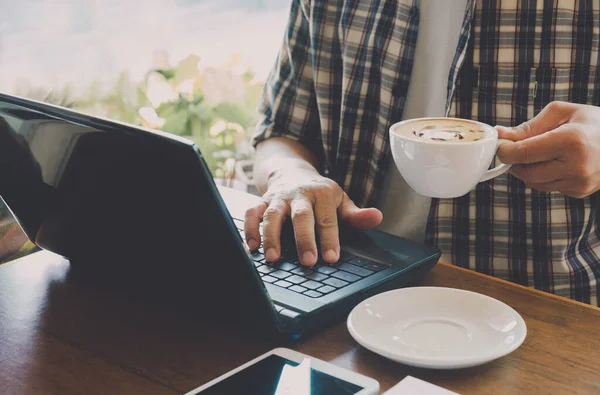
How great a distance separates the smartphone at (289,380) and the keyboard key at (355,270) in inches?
7.9

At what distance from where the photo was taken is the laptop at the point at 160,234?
638mm

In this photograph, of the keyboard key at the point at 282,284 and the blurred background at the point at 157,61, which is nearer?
the keyboard key at the point at 282,284

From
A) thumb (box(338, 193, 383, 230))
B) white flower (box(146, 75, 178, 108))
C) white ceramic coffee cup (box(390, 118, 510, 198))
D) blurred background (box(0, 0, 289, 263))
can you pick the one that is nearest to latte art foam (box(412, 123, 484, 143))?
white ceramic coffee cup (box(390, 118, 510, 198))

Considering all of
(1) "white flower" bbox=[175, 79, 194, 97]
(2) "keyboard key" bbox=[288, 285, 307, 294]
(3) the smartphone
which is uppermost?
(2) "keyboard key" bbox=[288, 285, 307, 294]

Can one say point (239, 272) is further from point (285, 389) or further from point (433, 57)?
point (433, 57)

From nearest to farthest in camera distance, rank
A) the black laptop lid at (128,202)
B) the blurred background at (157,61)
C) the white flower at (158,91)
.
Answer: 1. the black laptop lid at (128,202)
2. the blurred background at (157,61)
3. the white flower at (158,91)

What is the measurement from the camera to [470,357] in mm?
680

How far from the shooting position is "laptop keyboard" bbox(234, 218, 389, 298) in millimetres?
818

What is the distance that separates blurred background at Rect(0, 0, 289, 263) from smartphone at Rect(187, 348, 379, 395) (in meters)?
1.49

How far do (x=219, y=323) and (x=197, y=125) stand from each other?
191 centimetres

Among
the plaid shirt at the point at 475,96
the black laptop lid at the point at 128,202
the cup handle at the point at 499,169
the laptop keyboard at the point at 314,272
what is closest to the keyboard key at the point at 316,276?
the laptop keyboard at the point at 314,272

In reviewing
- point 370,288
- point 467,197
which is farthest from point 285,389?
point 467,197

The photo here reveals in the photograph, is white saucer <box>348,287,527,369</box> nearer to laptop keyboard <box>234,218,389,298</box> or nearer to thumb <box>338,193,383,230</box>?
laptop keyboard <box>234,218,389,298</box>

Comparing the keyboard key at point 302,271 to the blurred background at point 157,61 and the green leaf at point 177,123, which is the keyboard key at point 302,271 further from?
the green leaf at point 177,123
